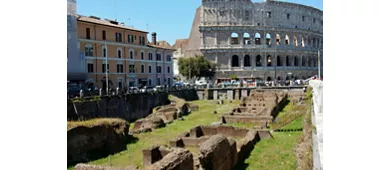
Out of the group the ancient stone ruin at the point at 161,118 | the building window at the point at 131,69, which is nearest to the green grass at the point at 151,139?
the ancient stone ruin at the point at 161,118

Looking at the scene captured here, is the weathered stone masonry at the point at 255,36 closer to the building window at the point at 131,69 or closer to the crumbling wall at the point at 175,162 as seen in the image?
the building window at the point at 131,69

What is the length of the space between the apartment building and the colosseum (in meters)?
11.8

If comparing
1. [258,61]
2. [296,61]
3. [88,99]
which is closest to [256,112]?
[88,99]

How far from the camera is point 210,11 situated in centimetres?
5006

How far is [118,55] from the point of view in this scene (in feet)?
105

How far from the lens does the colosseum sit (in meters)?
49.9

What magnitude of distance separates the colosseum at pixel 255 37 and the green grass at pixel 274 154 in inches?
1355

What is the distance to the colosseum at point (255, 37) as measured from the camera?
49.9 meters

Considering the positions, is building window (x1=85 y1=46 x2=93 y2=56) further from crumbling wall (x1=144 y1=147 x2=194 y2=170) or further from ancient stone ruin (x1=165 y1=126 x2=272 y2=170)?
crumbling wall (x1=144 y1=147 x2=194 y2=170)
